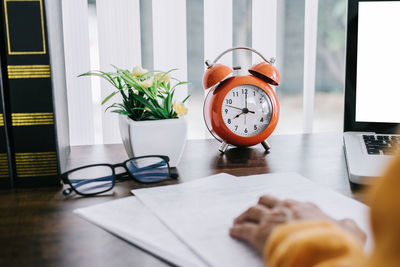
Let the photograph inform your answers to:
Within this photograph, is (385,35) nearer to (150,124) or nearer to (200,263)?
(150,124)

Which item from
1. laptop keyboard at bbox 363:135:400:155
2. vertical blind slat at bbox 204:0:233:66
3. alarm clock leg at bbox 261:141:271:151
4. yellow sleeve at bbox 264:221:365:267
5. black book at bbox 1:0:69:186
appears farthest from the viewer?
vertical blind slat at bbox 204:0:233:66

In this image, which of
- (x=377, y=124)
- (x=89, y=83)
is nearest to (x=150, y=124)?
(x=377, y=124)

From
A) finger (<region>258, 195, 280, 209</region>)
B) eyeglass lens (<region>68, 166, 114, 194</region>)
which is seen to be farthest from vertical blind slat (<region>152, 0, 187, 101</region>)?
finger (<region>258, 195, 280, 209</region>)

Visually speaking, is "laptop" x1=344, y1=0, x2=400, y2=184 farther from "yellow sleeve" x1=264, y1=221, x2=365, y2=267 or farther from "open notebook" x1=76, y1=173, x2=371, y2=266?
"yellow sleeve" x1=264, y1=221, x2=365, y2=267

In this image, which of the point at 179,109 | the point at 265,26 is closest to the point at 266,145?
the point at 179,109

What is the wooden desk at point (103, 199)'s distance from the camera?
52cm

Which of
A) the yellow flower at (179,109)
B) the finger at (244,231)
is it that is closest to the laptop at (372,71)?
the yellow flower at (179,109)

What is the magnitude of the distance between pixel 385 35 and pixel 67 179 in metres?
0.78

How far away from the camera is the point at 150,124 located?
2.85ft

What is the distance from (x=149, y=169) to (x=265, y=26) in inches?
42.5

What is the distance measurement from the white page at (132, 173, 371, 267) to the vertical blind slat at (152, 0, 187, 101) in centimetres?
92

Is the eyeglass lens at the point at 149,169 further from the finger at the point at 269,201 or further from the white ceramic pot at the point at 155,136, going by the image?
the finger at the point at 269,201

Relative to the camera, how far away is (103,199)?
2.39 feet

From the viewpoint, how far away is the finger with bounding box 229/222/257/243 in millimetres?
506
